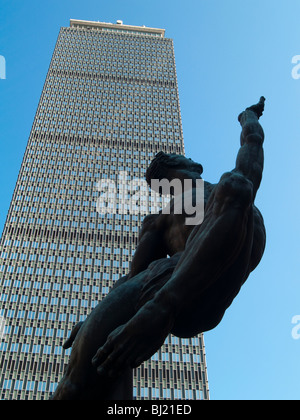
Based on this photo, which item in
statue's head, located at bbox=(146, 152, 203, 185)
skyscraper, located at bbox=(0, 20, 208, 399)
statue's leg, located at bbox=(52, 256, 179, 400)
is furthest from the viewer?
skyscraper, located at bbox=(0, 20, 208, 399)

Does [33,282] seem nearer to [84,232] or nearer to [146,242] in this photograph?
[84,232]

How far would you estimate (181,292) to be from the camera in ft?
9.95

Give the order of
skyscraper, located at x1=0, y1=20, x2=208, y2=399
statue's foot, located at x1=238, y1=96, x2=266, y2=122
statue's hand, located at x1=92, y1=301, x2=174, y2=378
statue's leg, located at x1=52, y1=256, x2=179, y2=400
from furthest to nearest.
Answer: skyscraper, located at x1=0, y1=20, x2=208, y2=399, statue's foot, located at x1=238, y1=96, x2=266, y2=122, statue's leg, located at x1=52, y1=256, x2=179, y2=400, statue's hand, located at x1=92, y1=301, x2=174, y2=378

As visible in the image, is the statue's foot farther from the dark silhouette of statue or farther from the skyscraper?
the skyscraper

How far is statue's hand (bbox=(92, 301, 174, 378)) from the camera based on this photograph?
113 inches

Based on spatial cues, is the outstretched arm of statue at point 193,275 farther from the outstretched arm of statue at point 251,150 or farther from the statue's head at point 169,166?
the statue's head at point 169,166

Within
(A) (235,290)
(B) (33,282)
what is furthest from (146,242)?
(B) (33,282)

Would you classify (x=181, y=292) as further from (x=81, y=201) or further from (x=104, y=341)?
(x=81, y=201)

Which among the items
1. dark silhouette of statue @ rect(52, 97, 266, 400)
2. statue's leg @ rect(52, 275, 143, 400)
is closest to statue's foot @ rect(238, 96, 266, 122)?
dark silhouette of statue @ rect(52, 97, 266, 400)

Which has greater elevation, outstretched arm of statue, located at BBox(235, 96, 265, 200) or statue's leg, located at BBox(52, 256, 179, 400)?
outstretched arm of statue, located at BBox(235, 96, 265, 200)

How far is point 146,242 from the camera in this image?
14.4 ft

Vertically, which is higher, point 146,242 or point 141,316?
point 146,242

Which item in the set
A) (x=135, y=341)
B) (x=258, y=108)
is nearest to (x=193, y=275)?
(x=135, y=341)

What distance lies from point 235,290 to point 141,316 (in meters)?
0.83
